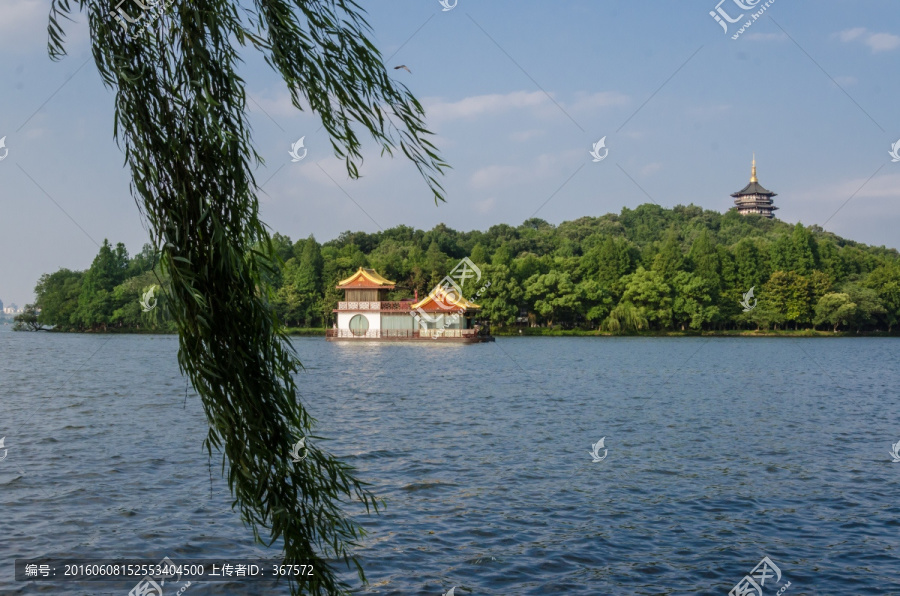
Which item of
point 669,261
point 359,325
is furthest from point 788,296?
point 359,325

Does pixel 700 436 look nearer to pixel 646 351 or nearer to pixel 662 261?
pixel 646 351

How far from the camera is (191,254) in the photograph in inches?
102

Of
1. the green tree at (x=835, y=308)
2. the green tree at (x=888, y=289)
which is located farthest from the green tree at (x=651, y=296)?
the green tree at (x=888, y=289)

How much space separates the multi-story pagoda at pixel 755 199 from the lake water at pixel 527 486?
9943 centimetres

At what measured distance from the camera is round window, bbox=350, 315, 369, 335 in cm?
5666

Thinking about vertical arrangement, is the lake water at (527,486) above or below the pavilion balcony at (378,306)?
below

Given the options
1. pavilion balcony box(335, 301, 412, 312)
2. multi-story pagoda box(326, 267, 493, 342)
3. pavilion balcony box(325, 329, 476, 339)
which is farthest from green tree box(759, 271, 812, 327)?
pavilion balcony box(335, 301, 412, 312)

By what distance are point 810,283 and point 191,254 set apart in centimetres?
7017

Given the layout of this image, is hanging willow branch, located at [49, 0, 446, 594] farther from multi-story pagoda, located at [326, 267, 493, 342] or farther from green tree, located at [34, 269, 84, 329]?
green tree, located at [34, 269, 84, 329]

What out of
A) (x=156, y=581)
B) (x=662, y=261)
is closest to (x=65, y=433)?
(x=156, y=581)

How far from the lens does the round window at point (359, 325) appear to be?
56656 millimetres

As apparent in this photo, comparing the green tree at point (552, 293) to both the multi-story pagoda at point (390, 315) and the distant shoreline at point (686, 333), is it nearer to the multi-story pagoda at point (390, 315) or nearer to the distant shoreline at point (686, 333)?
the distant shoreline at point (686, 333)

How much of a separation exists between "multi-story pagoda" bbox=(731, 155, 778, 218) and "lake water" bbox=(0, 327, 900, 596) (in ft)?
326

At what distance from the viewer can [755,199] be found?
114688 millimetres
